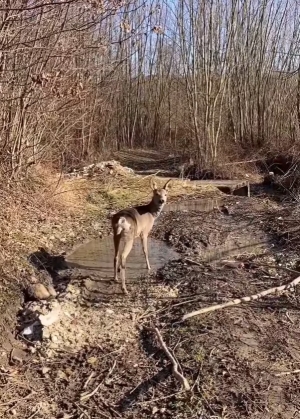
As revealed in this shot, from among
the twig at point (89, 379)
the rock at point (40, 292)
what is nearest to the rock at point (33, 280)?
the rock at point (40, 292)

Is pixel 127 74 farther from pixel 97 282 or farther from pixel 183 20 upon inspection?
pixel 97 282

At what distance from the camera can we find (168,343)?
4996mm

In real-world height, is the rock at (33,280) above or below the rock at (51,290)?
above

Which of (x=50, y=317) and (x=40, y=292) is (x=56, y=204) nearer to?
(x=40, y=292)

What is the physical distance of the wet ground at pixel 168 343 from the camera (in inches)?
164

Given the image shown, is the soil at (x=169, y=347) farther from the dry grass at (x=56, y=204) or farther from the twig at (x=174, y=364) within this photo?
the dry grass at (x=56, y=204)

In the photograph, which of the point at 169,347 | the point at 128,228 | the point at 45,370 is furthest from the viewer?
the point at 128,228

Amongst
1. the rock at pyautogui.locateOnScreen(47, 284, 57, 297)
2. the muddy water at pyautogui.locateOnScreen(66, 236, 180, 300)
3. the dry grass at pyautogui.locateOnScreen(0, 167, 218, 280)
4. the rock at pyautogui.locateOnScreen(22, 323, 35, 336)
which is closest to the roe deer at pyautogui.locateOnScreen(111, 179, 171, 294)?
the muddy water at pyautogui.locateOnScreen(66, 236, 180, 300)

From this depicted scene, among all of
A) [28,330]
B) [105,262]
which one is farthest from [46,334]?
[105,262]

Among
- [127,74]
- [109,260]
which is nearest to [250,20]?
[127,74]

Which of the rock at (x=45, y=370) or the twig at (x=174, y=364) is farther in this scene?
the rock at (x=45, y=370)

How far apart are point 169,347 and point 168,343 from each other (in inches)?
3.4

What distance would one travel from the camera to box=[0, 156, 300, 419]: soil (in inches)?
163

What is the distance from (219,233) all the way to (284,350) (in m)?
3.93
